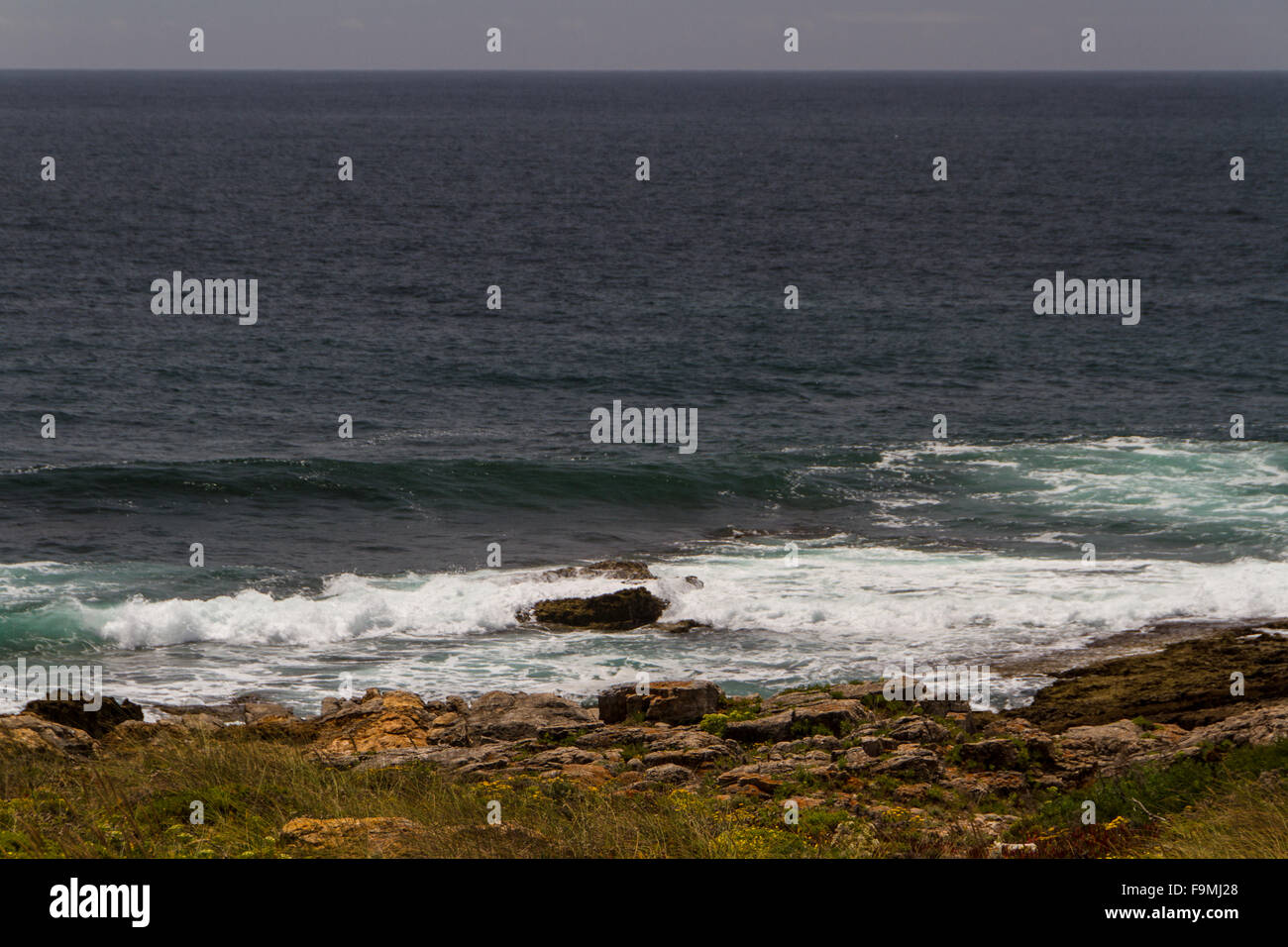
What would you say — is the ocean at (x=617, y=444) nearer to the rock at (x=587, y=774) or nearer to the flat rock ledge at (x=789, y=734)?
the flat rock ledge at (x=789, y=734)

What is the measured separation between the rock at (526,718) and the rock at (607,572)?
9.06 metres

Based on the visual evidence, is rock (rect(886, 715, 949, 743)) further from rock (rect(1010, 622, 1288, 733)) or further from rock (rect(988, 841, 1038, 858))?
rock (rect(988, 841, 1038, 858))

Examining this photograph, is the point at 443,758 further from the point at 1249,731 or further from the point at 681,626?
the point at 681,626

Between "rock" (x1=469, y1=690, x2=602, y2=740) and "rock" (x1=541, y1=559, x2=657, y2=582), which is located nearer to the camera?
"rock" (x1=469, y1=690, x2=602, y2=740)

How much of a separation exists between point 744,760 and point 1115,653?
10831 millimetres

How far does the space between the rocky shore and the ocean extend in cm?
347

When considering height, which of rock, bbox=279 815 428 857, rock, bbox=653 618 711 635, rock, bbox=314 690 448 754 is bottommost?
rock, bbox=314 690 448 754

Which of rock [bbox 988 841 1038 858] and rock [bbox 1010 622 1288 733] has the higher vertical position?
rock [bbox 988 841 1038 858]

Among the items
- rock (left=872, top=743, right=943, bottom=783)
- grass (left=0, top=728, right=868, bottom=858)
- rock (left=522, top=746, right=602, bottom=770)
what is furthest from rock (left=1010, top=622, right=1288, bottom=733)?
grass (left=0, top=728, right=868, bottom=858)

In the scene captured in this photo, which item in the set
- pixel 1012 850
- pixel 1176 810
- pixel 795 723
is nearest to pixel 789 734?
pixel 795 723

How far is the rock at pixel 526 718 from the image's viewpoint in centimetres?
1870

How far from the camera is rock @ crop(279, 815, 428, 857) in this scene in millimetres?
10172

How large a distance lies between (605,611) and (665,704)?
7688 millimetres
